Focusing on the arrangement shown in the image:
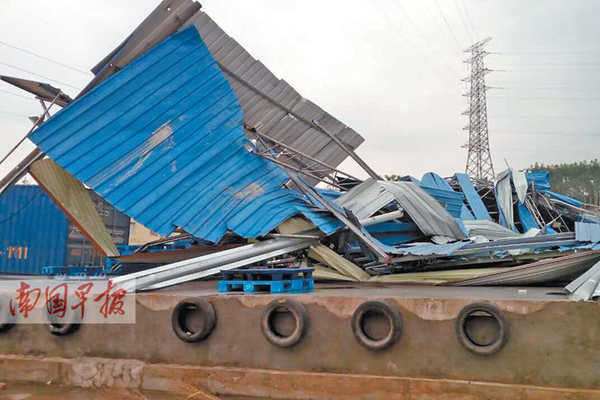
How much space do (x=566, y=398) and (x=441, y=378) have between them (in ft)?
3.92

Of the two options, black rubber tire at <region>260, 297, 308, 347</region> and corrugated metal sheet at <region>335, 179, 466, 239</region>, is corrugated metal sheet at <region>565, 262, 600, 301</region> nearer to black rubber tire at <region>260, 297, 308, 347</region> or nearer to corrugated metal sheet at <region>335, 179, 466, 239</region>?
black rubber tire at <region>260, 297, 308, 347</region>

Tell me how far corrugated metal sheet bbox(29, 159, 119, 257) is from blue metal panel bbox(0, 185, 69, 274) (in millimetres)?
7070

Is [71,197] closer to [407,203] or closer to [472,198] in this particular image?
[407,203]

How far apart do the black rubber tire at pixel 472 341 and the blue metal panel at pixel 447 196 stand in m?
6.81

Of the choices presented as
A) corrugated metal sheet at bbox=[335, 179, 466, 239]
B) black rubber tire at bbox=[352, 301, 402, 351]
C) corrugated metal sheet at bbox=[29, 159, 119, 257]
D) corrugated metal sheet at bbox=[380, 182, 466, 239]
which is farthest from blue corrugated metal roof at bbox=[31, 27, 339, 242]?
black rubber tire at bbox=[352, 301, 402, 351]

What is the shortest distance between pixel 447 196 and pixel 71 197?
8.66 meters

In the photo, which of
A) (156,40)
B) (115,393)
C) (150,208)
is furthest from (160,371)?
(156,40)

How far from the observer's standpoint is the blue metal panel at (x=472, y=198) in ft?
44.4

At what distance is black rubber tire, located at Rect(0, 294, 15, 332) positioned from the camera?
6770 millimetres

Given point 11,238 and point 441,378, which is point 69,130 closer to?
point 441,378

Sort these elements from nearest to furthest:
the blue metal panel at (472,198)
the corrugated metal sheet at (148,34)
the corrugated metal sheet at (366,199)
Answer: the corrugated metal sheet at (148,34), the corrugated metal sheet at (366,199), the blue metal panel at (472,198)

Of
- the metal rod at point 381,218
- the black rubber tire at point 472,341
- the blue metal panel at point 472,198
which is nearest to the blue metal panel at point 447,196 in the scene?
the blue metal panel at point 472,198

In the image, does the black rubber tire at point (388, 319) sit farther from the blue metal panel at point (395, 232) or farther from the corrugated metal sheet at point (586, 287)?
the blue metal panel at point (395, 232)

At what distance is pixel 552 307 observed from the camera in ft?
16.3
